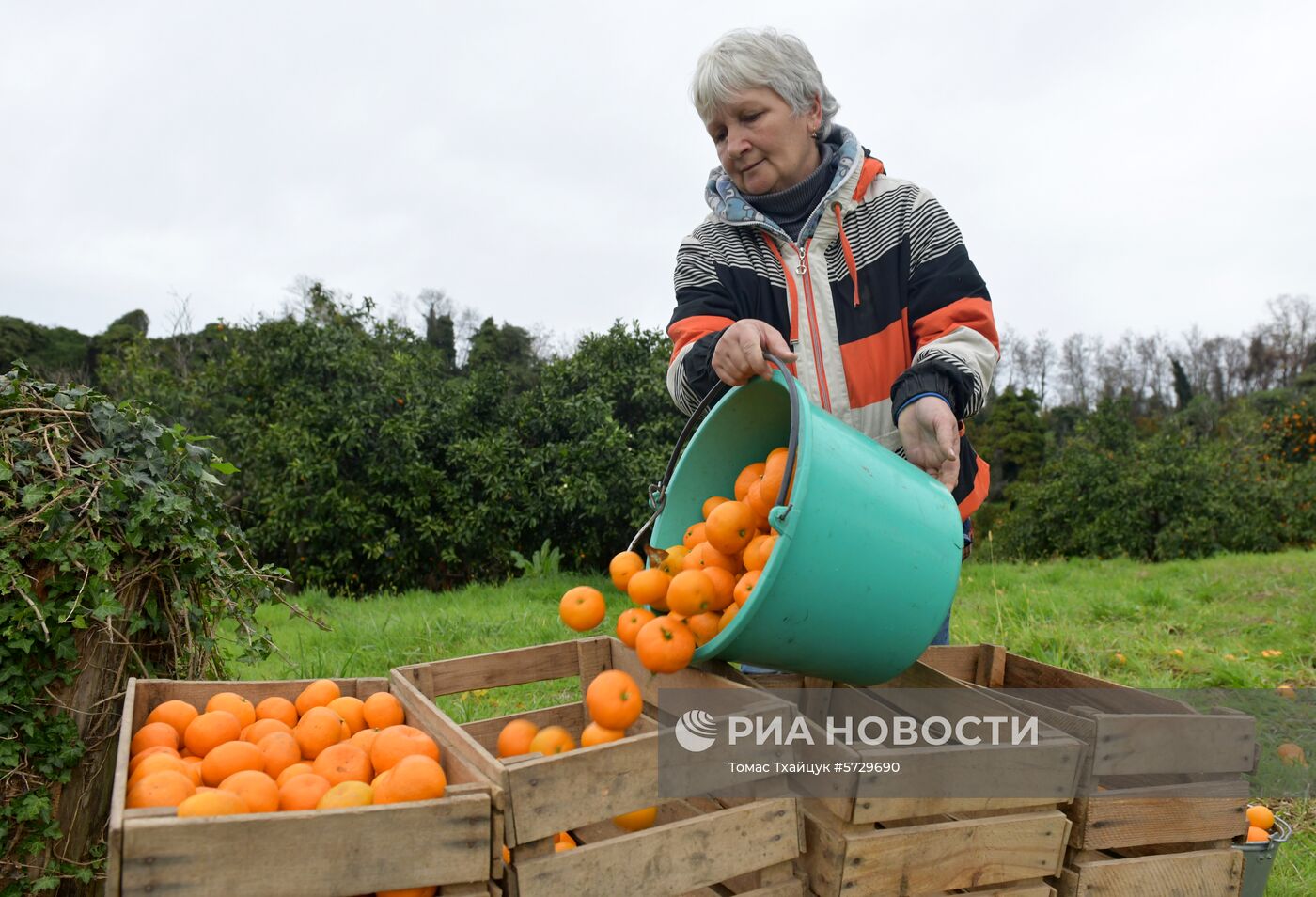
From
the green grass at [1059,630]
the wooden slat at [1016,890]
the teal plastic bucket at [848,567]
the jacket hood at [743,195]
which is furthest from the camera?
the green grass at [1059,630]

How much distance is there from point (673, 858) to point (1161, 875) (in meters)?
1.10

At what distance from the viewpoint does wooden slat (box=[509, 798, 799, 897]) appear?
1513 mm

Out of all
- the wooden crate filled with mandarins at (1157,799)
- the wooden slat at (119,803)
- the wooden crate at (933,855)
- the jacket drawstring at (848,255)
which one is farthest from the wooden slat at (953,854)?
the jacket drawstring at (848,255)

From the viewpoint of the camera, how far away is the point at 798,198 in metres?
2.46

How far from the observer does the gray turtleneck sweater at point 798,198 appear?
96.0 inches

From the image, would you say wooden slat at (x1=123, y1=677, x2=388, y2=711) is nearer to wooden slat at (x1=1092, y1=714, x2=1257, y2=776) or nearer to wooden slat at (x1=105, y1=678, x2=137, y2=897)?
wooden slat at (x1=105, y1=678, x2=137, y2=897)

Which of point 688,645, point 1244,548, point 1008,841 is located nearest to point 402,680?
point 688,645

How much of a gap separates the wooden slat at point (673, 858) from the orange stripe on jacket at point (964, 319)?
45.6 inches

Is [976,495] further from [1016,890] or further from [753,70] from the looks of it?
[753,70]

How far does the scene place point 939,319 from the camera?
2.25m

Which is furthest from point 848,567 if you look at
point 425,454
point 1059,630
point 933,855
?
point 425,454

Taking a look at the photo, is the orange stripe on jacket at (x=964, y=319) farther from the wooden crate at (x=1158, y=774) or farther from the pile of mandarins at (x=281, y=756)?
the pile of mandarins at (x=281, y=756)

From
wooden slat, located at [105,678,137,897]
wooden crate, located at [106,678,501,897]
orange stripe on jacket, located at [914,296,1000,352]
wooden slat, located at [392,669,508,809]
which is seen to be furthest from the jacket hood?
wooden slat, located at [105,678,137,897]

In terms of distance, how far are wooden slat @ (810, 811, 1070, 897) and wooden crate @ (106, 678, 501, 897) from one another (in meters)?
0.67
